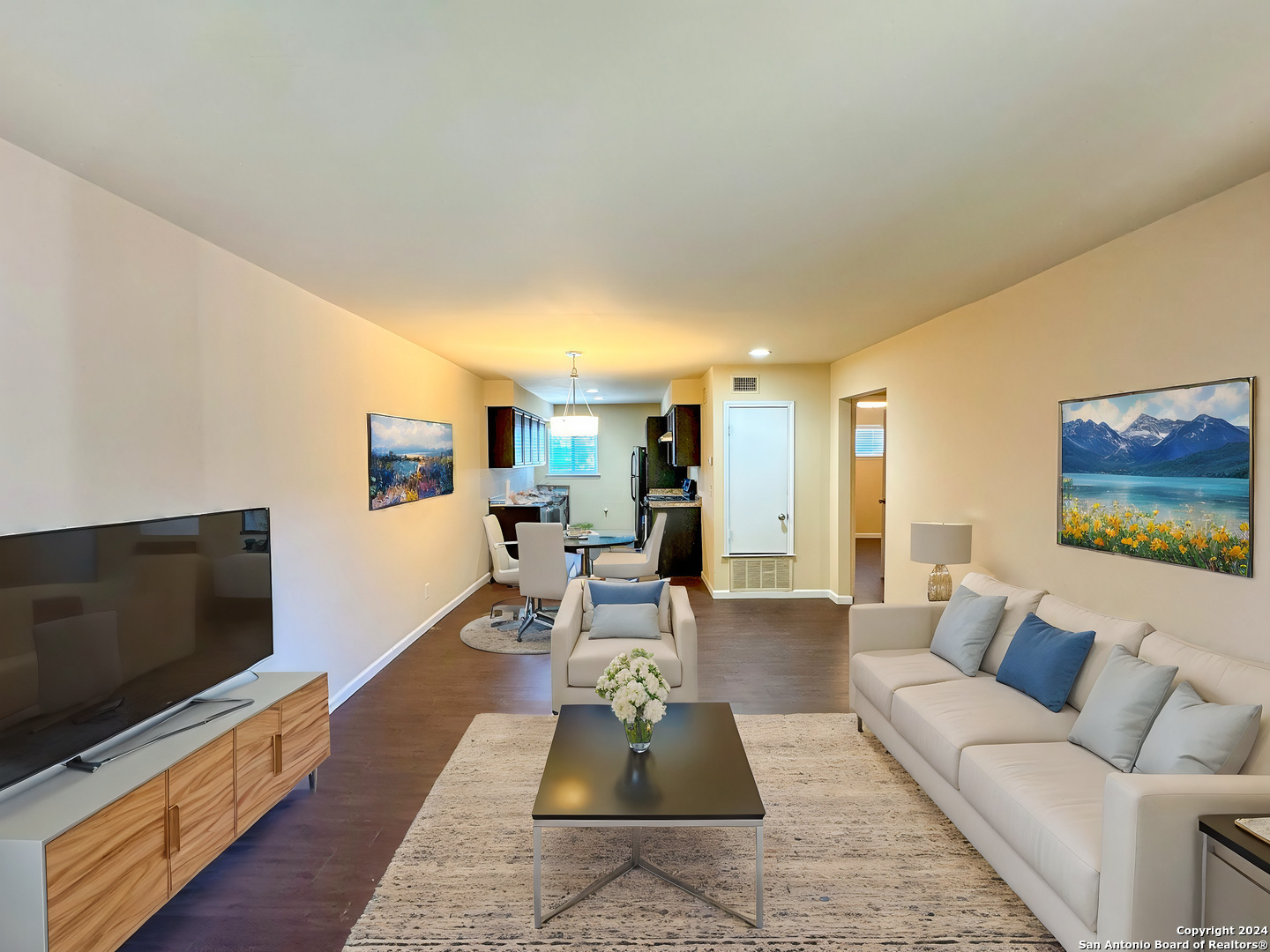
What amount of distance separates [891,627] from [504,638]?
3173 millimetres

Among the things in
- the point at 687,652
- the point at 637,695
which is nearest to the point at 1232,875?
the point at 637,695

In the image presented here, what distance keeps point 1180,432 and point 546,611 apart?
480 centimetres

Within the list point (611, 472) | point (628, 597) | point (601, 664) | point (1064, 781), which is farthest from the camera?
point (611, 472)

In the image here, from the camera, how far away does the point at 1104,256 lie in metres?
2.91

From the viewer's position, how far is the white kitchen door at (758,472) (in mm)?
6781

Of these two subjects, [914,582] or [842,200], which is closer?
[842,200]

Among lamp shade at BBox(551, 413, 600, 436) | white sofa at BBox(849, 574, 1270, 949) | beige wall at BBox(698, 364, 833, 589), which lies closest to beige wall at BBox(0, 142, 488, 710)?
lamp shade at BBox(551, 413, 600, 436)

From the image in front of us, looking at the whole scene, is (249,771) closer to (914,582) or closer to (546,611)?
(546,611)

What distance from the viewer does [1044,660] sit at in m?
2.74

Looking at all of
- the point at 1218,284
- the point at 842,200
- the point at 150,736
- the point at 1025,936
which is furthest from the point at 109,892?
the point at 1218,284

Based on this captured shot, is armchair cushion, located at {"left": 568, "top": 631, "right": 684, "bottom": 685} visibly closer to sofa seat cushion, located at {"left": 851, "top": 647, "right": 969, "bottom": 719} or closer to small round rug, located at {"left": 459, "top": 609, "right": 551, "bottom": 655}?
sofa seat cushion, located at {"left": 851, "top": 647, "right": 969, "bottom": 719}

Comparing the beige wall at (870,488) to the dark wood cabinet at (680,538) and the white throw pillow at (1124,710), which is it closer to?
the dark wood cabinet at (680,538)

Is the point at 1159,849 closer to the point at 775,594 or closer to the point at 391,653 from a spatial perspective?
the point at 391,653

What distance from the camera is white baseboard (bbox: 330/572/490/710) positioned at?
4027mm
